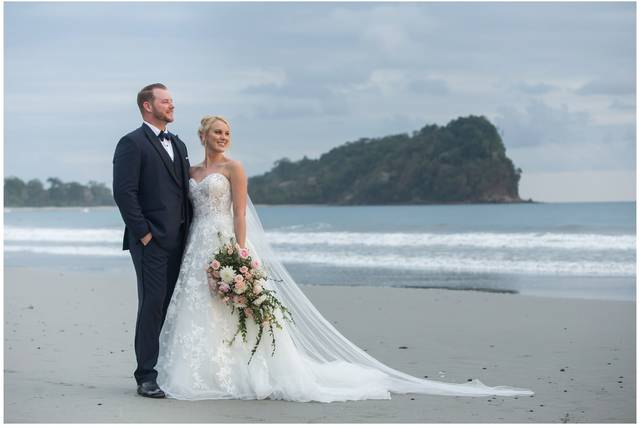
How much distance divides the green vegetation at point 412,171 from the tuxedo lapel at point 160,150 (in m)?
54.0

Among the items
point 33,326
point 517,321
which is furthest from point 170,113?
point 517,321

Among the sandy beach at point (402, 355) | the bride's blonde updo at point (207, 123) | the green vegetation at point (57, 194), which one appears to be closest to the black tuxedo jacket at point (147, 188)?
the bride's blonde updo at point (207, 123)

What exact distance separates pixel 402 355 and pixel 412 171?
56.1 metres

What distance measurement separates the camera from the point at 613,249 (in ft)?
67.8

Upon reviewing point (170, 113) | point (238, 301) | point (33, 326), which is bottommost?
point (33, 326)

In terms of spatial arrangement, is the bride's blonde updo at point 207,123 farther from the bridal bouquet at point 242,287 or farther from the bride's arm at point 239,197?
the bridal bouquet at point 242,287

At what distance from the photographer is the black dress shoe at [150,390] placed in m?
5.52

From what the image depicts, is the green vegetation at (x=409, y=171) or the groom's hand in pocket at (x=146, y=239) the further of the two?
the green vegetation at (x=409, y=171)

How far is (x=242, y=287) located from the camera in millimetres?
5543

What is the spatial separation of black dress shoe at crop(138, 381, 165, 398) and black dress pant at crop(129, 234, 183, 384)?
Result: 1.2 inches

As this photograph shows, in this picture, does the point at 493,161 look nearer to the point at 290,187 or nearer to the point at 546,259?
the point at 290,187

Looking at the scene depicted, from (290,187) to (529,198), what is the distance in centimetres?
1591

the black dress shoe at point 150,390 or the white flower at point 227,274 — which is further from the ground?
the white flower at point 227,274

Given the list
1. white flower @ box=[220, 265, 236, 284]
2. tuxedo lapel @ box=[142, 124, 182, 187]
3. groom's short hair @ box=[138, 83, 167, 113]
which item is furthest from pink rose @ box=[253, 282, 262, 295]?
groom's short hair @ box=[138, 83, 167, 113]
